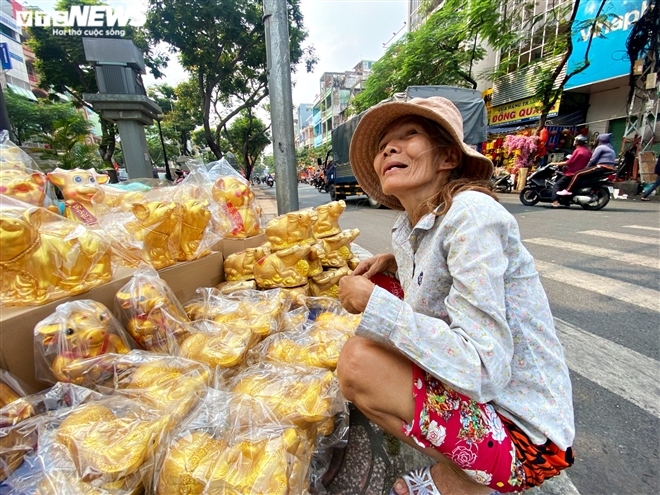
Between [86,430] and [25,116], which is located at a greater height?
[25,116]

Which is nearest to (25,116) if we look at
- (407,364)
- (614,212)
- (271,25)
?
(271,25)

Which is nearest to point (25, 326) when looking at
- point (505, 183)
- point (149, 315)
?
point (149, 315)

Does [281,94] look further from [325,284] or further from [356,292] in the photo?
[356,292]

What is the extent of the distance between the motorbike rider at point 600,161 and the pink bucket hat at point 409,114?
7.61 m

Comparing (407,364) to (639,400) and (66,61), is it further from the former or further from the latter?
(66,61)

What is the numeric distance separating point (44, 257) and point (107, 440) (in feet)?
2.60

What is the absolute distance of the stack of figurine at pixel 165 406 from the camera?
0.87 m

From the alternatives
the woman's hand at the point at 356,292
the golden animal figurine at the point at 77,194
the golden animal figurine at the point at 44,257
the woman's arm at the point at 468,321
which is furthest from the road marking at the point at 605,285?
the golden animal figurine at the point at 77,194

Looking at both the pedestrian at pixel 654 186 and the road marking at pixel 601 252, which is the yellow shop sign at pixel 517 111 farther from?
the road marking at pixel 601 252

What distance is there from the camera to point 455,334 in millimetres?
823

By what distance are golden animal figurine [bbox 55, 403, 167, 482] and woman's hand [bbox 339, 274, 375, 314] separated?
0.70m

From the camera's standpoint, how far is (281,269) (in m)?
2.16

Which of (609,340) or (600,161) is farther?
(600,161)

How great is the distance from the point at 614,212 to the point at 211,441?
8756 millimetres
